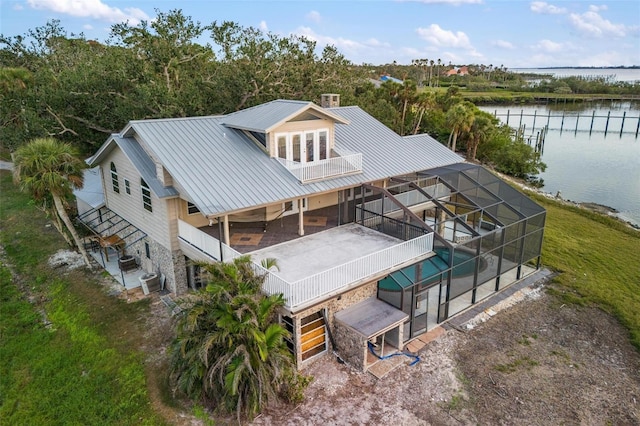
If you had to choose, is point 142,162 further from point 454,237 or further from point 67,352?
point 454,237

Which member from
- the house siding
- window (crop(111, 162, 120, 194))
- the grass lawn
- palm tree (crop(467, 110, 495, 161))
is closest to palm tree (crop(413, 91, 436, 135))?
palm tree (crop(467, 110, 495, 161))

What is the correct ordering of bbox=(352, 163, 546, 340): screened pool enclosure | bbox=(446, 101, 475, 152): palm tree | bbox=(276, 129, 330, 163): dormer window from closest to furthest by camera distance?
bbox=(352, 163, 546, 340): screened pool enclosure
bbox=(276, 129, 330, 163): dormer window
bbox=(446, 101, 475, 152): palm tree

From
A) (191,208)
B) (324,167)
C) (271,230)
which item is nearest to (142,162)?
(191,208)

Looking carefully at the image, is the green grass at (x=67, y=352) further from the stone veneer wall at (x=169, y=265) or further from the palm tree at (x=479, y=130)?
the palm tree at (x=479, y=130)

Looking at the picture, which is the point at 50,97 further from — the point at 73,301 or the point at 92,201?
the point at 73,301

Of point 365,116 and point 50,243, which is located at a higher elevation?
point 365,116

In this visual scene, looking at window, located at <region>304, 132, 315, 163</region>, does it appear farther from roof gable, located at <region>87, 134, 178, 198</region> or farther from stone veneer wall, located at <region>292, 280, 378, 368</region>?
stone veneer wall, located at <region>292, 280, 378, 368</region>

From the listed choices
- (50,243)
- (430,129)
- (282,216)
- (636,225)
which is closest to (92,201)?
(50,243)
